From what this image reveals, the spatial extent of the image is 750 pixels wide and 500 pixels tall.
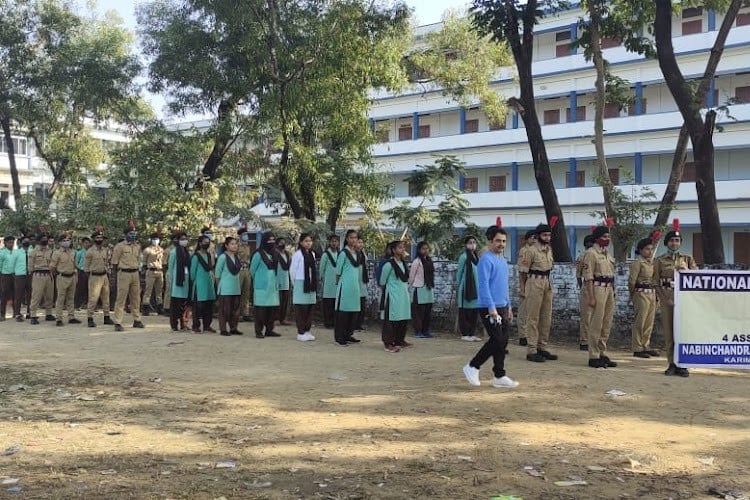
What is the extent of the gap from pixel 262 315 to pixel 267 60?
6.34 meters

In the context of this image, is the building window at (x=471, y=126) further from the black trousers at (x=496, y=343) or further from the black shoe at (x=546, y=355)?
the black trousers at (x=496, y=343)

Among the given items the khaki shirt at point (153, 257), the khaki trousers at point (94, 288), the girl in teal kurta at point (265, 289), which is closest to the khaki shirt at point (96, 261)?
the khaki trousers at point (94, 288)

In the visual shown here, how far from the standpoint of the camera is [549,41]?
1575 inches

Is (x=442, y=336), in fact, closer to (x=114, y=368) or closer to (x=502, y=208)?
(x=114, y=368)

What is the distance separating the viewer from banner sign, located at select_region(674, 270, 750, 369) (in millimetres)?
8898

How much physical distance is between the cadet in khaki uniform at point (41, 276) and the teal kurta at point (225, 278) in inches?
174

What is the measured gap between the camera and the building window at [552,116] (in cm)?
3969

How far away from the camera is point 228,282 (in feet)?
41.6

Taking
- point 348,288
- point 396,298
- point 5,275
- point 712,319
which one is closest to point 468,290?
point 396,298

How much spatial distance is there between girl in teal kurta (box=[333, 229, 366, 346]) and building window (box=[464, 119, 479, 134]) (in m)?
31.7

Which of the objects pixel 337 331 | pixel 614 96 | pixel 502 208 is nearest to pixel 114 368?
pixel 337 331

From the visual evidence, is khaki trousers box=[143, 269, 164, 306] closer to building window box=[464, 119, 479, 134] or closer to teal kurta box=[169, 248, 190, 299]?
teal kurta box=[169, 248, 190, 299]

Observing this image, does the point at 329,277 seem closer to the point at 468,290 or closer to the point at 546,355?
the point at 468,290

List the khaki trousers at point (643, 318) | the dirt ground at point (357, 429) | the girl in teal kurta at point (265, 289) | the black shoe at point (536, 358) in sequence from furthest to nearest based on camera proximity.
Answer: the girl in teal kurta at point (265, 289)
the khaki trousers at point (643, 318)
the black shoe at point (536, 358)
the dirt ground at point (357, 429)
